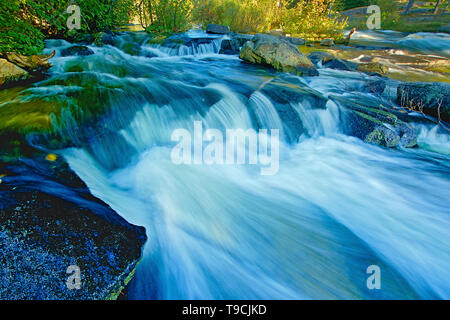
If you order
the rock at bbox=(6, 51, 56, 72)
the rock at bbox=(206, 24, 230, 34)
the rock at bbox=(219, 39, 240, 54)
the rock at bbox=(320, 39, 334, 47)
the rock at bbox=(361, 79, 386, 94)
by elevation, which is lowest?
the rock at bbox=(361, 79, 386, 94)

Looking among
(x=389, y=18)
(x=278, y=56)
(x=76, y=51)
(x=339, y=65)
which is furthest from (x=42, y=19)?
(x=389, y=18)

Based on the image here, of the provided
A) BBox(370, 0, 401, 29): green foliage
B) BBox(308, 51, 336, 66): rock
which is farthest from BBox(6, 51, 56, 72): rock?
BBox(370, 0, 401, 29): green foliage

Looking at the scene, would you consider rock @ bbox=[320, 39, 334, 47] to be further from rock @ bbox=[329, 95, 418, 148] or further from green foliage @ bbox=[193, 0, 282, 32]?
rock @ bbox=[329, 95, 418, 148]

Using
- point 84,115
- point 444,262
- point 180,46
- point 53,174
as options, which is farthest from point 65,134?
point 180,46

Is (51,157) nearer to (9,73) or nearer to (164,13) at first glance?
(9,73)

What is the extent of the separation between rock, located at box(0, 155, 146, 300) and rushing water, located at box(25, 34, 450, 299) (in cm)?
26

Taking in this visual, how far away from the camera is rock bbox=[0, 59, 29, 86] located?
146 inches

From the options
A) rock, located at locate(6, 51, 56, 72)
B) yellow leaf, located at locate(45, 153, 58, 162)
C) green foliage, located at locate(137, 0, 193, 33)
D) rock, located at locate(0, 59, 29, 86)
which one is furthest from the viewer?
green foliage, located at locate(137, 0, 193, 33)

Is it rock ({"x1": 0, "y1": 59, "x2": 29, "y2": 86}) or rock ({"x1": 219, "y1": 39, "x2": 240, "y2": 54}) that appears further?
rock ({"x1": 219, "y1": 39, "x2": 240, "y2": 54})

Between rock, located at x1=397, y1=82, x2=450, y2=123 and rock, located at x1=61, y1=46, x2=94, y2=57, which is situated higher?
rock, located at x1=61, y1=46, x2=94, y2=57

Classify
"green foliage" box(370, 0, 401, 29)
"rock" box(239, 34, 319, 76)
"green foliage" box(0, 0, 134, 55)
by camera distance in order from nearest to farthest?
"green foliage" box(0, 0, 134, 55)
"rock" box(239, 34, 319, 76)
"green foliage" box(370, 0, 401, 29)

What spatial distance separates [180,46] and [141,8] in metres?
4.72

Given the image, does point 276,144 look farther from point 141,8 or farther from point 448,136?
point 141,8

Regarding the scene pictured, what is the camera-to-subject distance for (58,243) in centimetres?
152
